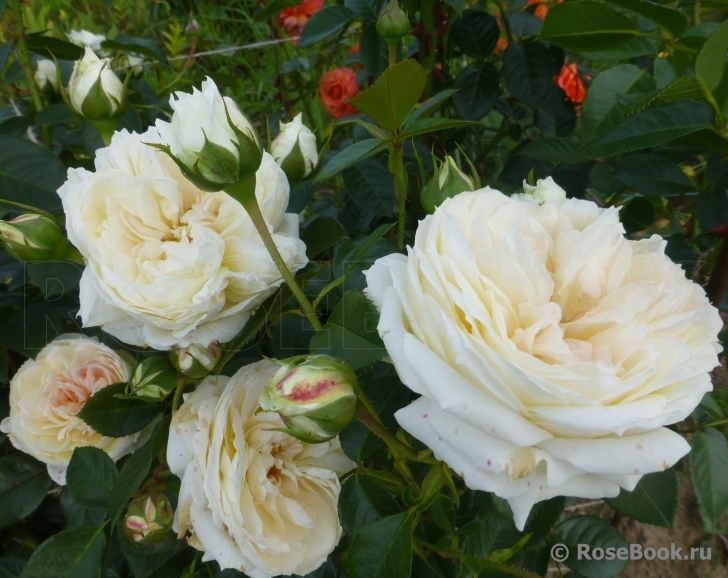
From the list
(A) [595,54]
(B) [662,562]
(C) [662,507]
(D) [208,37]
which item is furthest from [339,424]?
(D) [208,37]

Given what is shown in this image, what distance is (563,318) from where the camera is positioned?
14.8 inches

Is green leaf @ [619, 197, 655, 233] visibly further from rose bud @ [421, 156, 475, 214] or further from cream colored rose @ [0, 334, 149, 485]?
cream colored rose @ [0, 334, 149, 485]

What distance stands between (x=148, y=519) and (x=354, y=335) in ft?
0.87

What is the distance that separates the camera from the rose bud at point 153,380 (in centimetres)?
49

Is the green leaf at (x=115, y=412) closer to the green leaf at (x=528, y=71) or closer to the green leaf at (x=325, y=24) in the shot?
the green leaf at (x=325, y=24)

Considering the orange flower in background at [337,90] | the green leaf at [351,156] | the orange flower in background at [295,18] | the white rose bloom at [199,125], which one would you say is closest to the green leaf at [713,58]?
the green leaf at [351,156]

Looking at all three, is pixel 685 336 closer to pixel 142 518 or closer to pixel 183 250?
pixel 183 250

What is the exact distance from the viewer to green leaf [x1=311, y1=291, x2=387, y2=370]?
1.30ft

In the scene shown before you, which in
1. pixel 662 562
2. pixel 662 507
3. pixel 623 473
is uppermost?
pixel 623 473

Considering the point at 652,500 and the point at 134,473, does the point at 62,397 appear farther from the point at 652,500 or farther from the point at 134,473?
the point at 652,500

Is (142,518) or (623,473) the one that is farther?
(142,518)

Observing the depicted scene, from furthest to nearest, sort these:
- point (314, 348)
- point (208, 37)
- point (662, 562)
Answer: point (208, 37)
point (662, 562)
point (314, 348)

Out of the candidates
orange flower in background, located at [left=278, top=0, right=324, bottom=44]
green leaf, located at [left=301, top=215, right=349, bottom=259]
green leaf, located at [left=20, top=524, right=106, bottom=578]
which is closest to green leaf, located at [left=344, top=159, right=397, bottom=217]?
green leaf, located at [left=301, top=215, right=349, bottom=259]

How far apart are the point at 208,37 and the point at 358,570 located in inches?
75.5
